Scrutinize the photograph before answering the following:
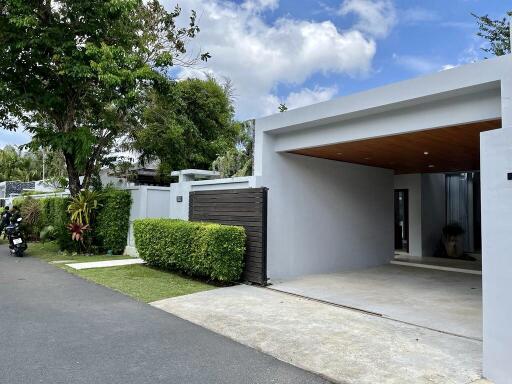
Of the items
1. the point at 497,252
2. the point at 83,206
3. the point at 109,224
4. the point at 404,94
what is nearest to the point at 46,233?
the point at 83,206

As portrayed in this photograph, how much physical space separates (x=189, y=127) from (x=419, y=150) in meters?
10.0

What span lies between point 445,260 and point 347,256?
13.7 feet

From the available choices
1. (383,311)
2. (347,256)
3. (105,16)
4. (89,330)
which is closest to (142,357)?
(89,330)

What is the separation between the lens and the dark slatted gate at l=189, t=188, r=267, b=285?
8.59 meters

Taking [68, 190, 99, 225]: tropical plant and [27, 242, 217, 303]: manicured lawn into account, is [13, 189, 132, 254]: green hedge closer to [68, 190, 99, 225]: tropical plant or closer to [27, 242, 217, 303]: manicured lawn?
[68, 190, 99, 225]: tropical plant

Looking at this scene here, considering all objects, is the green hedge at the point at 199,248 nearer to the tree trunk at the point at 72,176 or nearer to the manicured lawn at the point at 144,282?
the manicured lawn at the point at 144,282

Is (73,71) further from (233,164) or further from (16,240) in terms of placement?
(16,240)

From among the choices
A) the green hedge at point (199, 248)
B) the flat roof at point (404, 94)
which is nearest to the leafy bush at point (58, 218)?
the green hedge at point (199, 248)

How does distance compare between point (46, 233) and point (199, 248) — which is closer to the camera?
point (199, 248)

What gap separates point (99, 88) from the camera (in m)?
13.0

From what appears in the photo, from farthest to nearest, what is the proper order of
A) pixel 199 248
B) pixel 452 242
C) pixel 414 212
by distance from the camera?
pixel 414 212 < pixel 452 242 < pixel 199 248

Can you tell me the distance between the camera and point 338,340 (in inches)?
202

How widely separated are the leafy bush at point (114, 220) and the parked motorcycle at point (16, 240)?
6.94 feet

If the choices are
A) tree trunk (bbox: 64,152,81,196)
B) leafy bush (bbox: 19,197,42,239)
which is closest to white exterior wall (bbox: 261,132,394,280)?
tree trunk (bbox: 64,152,81,196)
